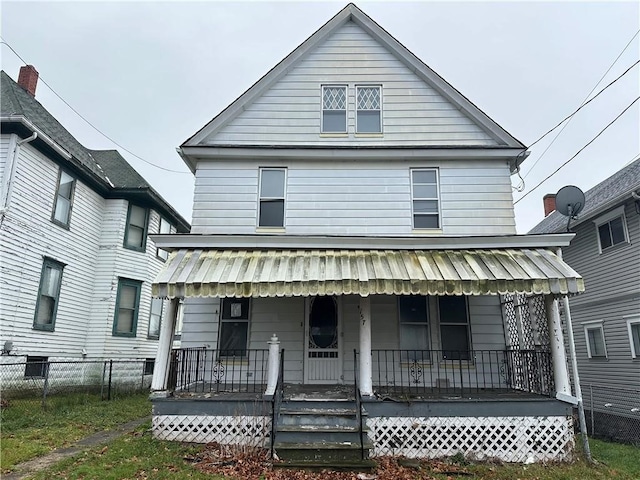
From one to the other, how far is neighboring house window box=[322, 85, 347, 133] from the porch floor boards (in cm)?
642

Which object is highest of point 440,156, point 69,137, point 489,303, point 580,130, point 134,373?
point 580,130

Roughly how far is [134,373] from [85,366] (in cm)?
197

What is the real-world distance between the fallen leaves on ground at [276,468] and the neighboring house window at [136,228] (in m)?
10.7

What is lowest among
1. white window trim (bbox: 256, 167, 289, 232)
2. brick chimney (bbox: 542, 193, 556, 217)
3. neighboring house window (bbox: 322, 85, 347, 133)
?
white window trim (bbox: 256, 167, 289, 232)

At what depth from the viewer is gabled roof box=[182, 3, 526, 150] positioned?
11.0 m

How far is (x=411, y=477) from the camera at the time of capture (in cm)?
655

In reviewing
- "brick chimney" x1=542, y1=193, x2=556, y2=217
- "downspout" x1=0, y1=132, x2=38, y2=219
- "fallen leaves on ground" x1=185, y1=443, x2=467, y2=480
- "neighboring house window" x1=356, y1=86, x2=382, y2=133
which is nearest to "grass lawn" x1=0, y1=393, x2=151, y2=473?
"fallen leaves on ground" x1=185, y1=443, x2=467, y2=480

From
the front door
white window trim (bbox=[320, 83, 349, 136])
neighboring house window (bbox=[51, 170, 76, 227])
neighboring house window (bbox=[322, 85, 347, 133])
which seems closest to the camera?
the front door

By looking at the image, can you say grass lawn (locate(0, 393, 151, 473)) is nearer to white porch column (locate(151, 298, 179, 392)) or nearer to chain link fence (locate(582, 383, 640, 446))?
white porch column (locate(151, 298, 179, 392))

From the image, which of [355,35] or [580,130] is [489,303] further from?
[580,130]

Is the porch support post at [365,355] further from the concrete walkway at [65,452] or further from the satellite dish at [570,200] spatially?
the satellite dish at [570,200]

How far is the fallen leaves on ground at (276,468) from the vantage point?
6395 mm

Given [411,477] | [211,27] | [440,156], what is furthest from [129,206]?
[411,477]

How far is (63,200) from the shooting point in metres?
13.7
